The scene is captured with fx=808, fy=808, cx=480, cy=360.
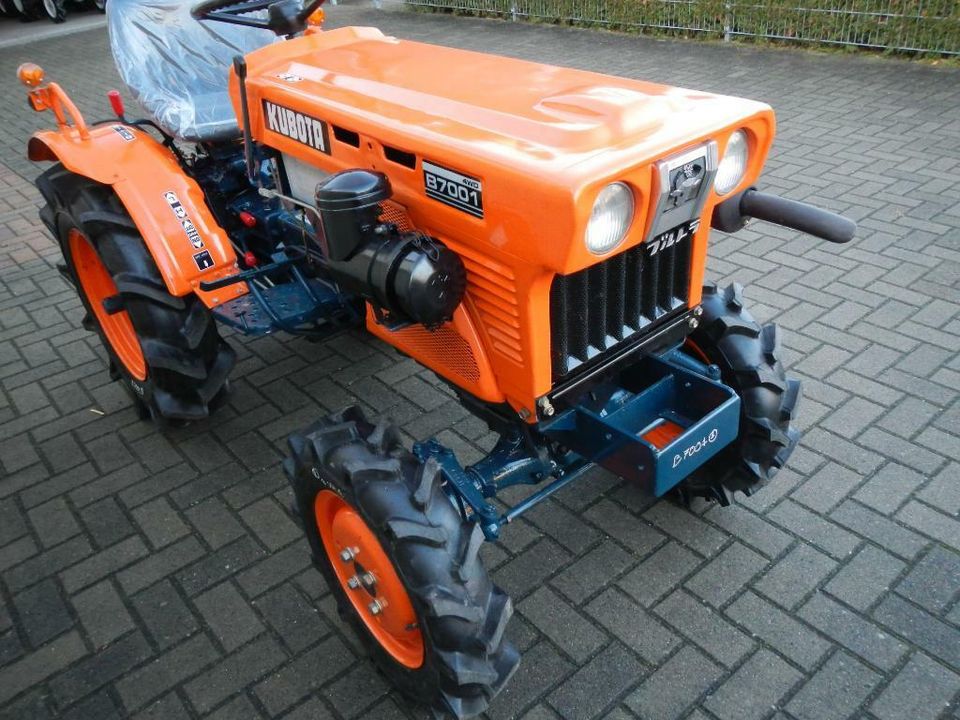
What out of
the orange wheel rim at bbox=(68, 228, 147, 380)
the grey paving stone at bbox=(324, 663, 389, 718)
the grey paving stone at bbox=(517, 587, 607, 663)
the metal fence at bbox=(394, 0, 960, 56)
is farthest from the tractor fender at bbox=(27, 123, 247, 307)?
the metal fence at bbox=(394, 0, 960, 56)

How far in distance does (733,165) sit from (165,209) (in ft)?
6.65

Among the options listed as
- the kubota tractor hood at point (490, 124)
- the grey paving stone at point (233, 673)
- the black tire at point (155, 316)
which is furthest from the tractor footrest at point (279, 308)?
the grey paving stone at point (233, 673)

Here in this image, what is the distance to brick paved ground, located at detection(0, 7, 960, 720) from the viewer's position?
2350mm

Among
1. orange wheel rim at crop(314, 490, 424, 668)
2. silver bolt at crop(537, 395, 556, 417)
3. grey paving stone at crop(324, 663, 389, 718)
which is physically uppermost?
silver bolt at crop(537, 395, 556, 417)

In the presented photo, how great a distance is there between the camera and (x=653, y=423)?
7.95 ft

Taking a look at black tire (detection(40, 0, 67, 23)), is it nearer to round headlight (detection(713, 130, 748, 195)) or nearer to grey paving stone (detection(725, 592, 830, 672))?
round headlight (detection(713, 130, 748, 195))

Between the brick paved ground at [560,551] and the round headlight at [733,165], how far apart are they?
4.24ft

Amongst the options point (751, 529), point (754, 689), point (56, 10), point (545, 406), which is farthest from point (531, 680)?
point (56, 10)

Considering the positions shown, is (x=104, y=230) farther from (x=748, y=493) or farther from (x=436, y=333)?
(x=748, y=493)

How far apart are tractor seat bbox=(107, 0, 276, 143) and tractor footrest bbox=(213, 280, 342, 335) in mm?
776

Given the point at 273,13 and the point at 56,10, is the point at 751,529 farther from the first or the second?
the point at 56,10

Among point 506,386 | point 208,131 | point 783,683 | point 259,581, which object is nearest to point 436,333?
point 506,386

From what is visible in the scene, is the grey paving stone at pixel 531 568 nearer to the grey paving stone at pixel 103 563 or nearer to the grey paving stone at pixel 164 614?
the grey paving stone at pixel 164 614

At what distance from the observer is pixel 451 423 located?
3426 millimetres
